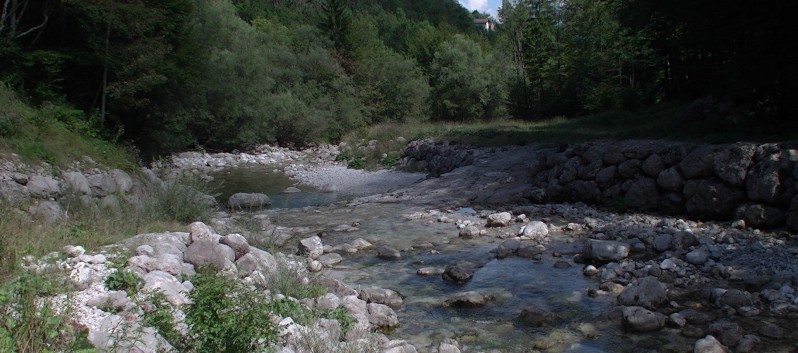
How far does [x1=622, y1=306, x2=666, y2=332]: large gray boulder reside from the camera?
23.7 ft

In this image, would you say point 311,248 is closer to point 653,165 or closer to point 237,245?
point 237,245

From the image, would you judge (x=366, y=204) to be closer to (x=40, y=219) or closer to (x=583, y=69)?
(x=40, y=219)

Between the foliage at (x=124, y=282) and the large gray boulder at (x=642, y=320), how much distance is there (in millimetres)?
5570

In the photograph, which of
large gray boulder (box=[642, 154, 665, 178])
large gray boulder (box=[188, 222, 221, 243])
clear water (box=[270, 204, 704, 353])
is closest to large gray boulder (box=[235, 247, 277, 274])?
large gray boulder (box=[188, 222, 221, 243])

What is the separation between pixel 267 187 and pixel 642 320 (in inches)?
704

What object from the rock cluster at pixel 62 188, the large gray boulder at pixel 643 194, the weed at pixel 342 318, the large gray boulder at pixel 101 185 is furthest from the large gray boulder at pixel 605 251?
the large gray boulder at pixel 101 185

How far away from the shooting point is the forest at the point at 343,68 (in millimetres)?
15266

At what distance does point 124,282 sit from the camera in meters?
5.55

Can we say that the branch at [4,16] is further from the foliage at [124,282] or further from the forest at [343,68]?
the foliage at [124,282]

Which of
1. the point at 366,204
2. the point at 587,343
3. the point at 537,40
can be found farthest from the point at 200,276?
the point at 537,40

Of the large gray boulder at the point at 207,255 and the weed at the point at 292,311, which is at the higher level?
the large gray boulder at the point at 207,255

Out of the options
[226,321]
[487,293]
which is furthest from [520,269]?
[226,321]

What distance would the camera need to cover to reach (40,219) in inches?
311

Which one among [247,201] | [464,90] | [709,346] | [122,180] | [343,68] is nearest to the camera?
[709,346]
